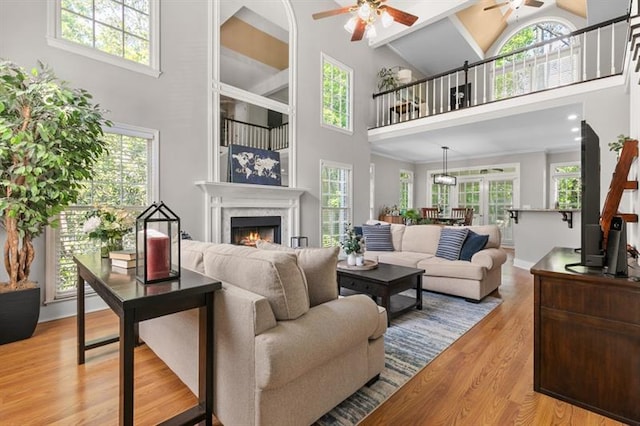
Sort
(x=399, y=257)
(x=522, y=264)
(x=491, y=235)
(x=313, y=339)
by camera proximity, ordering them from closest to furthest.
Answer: (x=313, y=339) → (x=491, y=235) → (x=399, y=257) → (x=522, y=264)

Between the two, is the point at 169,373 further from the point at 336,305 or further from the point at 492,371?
the point at 492,371

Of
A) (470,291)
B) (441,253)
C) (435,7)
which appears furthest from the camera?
(435,7)

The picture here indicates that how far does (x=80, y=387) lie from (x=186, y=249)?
41.9 inches

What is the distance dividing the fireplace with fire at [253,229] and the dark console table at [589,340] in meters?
3.78

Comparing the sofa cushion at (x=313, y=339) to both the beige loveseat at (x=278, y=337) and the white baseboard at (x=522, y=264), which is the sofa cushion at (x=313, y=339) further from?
the white baseboard at (x=522, y=264)

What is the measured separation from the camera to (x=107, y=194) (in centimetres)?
352

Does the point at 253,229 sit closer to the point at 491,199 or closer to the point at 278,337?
the point at 278,337

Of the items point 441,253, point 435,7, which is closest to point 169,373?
point 441,253

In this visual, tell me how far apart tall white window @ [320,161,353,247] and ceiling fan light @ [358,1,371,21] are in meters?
2.69

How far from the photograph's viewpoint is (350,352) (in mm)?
1782

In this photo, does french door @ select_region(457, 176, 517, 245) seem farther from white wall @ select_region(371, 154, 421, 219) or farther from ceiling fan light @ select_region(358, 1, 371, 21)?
ceiling fan light @ select_region(358, 1, 371, 21)

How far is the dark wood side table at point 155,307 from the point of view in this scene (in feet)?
4.08

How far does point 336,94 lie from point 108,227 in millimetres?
5302

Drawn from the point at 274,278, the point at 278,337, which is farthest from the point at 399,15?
the point at 278,337
